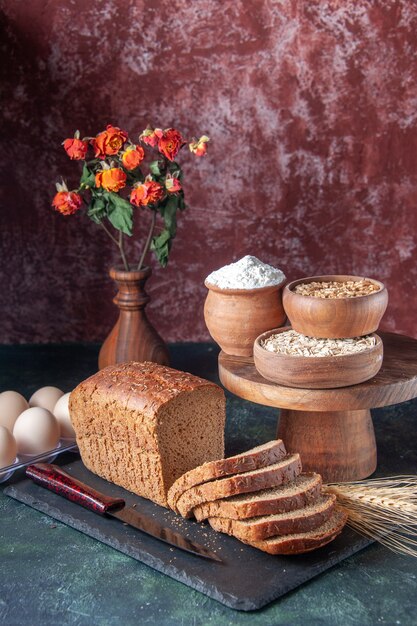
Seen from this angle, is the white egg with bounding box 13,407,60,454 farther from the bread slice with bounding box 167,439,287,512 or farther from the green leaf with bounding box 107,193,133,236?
the green leaf with bounding box 107,193,133,236

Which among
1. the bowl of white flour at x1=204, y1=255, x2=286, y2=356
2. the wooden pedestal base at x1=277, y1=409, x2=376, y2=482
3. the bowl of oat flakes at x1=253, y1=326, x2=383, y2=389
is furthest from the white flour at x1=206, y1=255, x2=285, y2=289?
the wooden pedestal base at x1=277, y1=409, x2=376, y2=482

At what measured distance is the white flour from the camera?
84.0 inches

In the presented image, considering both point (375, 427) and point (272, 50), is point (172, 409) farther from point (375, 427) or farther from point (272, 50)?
point (272, 50)

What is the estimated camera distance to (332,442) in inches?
79.7

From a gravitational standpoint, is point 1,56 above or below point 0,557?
above

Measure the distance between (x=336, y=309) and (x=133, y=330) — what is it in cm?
81

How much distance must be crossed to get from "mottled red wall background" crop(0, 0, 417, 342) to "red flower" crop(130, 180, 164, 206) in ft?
1.92

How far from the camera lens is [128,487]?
6.53ft

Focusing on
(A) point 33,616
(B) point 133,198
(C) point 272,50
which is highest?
(C) point 272,50

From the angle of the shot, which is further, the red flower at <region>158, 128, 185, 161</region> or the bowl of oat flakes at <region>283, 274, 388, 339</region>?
the red flower at <region>158, 128, 185, 161</region>

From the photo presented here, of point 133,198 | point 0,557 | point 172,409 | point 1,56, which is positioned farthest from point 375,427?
point 1,56

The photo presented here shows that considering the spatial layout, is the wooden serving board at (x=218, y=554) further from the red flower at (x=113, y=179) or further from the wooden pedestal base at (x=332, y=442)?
the red flower at (x=113, y=179)

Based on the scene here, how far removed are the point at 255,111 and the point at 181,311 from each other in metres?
0.71

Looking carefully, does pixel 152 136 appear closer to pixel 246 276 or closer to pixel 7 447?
pixel 246 276
